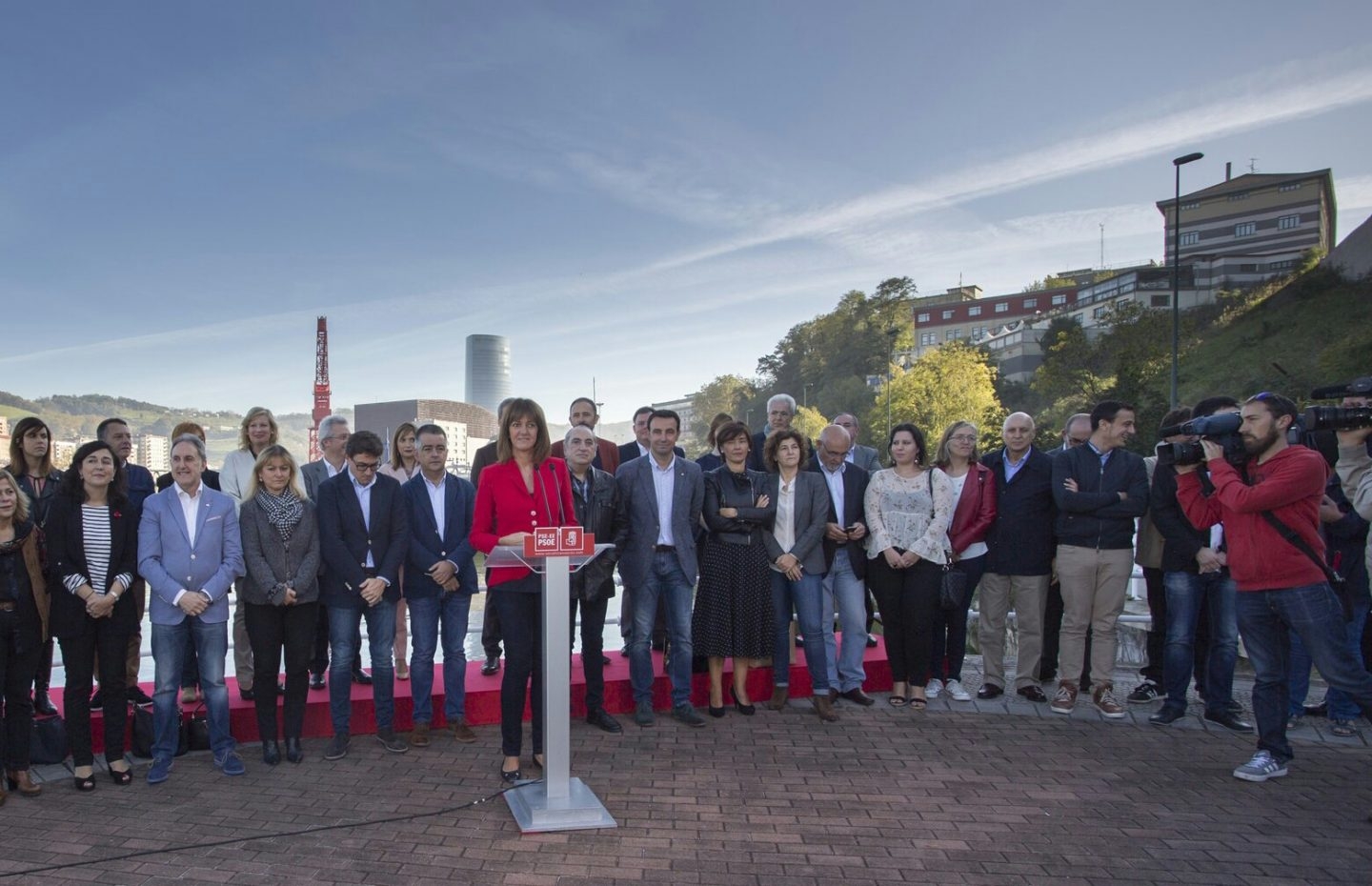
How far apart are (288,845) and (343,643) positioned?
1.44m

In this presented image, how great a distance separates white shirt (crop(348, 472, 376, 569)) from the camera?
5.23m

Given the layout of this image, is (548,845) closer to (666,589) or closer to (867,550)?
(666,589)

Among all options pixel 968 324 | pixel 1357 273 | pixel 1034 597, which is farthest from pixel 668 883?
pixel 968 324

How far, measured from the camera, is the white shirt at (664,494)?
582cm

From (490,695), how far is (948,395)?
45.7m

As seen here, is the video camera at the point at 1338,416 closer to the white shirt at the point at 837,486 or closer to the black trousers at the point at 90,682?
the white shirt at the point at 837,486

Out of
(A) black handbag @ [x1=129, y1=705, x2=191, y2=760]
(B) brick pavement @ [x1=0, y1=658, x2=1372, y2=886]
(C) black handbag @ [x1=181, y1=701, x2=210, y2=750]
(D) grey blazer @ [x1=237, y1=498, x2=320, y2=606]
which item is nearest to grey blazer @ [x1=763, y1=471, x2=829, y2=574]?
(B) brick pavement @ [x1=0, y1=658, x2=1372, y2=886]

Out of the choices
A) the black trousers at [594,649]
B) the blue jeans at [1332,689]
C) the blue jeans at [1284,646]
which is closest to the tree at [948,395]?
the blue jeans at [1332,689]

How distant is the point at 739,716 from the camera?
19.6 ft

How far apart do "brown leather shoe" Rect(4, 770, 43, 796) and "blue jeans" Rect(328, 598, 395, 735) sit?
1481 millimetres

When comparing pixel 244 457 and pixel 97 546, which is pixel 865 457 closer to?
pixel 244 457

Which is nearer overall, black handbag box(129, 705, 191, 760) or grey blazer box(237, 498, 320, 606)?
grey blazer box(237, 498, 320, 606)

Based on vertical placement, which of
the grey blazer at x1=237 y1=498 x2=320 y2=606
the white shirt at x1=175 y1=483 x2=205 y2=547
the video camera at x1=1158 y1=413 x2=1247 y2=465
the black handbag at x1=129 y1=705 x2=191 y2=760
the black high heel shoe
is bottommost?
the black high heel shoe

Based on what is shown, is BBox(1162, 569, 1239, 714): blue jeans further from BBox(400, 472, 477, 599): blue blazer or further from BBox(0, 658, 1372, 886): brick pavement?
BBox(400, 472, 477, 599): blue blazer
